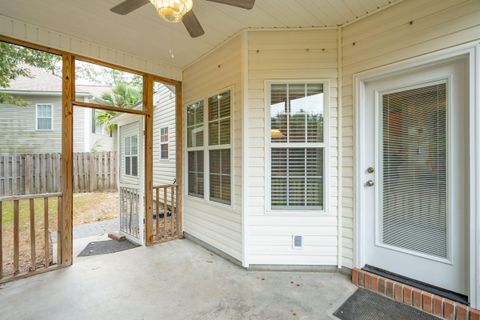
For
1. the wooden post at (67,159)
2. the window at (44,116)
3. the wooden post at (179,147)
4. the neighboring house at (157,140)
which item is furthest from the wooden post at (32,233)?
the wooden post at (179,147)

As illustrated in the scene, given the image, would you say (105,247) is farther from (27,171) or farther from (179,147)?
(179,147)

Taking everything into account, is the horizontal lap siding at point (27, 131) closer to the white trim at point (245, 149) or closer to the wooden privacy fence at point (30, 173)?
the wooden privacy fence at point (30, 173)

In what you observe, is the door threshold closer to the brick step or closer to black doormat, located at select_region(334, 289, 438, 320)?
the brick step

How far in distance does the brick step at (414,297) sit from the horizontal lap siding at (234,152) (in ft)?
4.51

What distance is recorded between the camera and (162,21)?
257 cm

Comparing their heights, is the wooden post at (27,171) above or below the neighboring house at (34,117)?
below

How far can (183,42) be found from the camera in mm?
3023

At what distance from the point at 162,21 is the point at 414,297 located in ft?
12.3

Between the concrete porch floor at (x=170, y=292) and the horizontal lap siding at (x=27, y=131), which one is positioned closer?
the concrete porch floor at (x=170, y=292)

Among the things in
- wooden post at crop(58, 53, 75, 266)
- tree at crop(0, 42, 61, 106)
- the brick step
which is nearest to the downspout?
the brick step

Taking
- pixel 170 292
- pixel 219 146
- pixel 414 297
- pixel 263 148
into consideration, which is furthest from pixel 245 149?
pixel 414 297

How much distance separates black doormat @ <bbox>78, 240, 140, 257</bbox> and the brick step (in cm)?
312

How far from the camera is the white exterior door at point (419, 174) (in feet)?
6.31

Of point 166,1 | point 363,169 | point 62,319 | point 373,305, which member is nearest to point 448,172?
point 363,169
